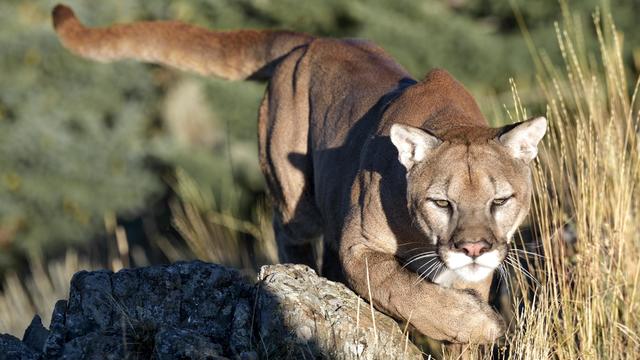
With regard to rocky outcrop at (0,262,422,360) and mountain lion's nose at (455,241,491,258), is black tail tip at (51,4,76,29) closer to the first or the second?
rocky outcrop at (0,262,422,360)

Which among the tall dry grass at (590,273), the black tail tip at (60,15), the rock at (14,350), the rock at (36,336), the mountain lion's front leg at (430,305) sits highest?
the black tail tip at (60,15)

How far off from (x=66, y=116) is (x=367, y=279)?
1202 centimetres

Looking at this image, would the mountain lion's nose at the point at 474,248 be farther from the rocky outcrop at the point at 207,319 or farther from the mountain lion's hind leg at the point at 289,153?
the mountain lion's hind leg at the point at 289,153

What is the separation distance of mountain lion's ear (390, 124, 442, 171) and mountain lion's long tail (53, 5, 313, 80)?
2.17 metres

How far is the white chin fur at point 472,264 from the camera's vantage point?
15.2 ft

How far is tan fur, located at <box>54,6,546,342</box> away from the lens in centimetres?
478

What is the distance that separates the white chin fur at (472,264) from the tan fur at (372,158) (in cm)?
1

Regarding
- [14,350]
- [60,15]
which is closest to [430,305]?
[14,350]

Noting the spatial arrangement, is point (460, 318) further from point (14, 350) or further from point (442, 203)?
point (14, 350)

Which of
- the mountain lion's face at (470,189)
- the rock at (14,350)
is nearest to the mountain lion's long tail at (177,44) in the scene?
the mountain lion's face at (470,189)

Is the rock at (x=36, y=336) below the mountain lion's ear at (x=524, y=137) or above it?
below

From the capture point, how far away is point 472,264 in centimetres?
467

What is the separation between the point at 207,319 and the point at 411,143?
1231mm

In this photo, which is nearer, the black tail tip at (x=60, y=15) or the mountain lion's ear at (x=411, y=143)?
the mountain lion's ear at (x=411, y=143)
